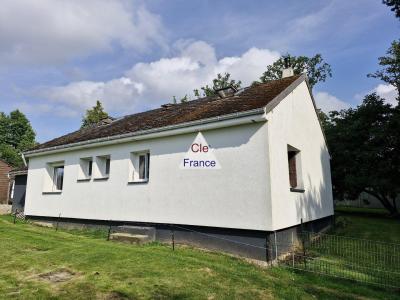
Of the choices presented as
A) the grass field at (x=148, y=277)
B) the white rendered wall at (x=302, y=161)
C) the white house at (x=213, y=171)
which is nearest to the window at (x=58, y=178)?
the white house at (x=213, y=171)

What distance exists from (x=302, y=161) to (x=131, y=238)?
270 inches

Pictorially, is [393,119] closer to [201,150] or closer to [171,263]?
[201,150]

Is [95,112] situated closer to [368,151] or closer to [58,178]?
[58,178]

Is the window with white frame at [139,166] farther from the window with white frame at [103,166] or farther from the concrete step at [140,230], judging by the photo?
the concrete step at [140,230]

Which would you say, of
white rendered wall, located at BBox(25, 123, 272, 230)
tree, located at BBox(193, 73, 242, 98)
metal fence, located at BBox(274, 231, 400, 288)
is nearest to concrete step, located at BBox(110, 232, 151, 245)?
white rendered wall, located at BBox(25, 123, 272, 230)

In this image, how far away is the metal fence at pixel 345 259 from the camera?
778 centimetres

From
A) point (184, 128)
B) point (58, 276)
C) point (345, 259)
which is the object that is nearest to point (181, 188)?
point (184, 128)

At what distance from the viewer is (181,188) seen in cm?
1015

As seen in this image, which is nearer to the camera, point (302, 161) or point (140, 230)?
point (140, 230)

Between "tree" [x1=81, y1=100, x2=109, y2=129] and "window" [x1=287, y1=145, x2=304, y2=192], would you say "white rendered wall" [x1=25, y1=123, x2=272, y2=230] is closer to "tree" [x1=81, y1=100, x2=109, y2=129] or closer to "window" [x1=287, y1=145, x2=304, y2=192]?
"window" [x1=287, y1=145, x2=304, y2=192]

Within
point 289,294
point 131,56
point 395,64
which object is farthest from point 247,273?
point 395,64

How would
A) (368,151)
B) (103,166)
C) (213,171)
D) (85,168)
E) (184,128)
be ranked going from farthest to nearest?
(368,151)
(85,168)
(103,166)
(184,128)
(213,171)

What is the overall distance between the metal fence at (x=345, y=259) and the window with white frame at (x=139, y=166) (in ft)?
18.3

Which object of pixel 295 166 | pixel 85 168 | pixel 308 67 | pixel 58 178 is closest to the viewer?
pixel 295 166
